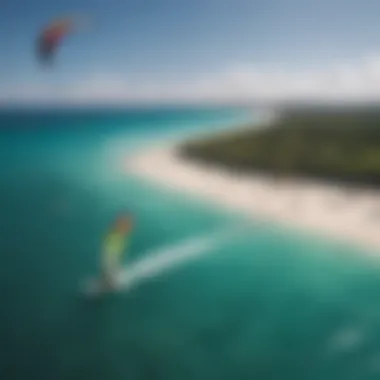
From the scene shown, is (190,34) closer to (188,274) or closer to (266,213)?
(266,213)

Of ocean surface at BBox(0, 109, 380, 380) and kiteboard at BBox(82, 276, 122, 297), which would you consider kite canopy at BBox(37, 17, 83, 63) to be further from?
kiteboard at BBox(82, 276, 122, 297)

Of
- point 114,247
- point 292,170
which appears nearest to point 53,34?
point 114,247

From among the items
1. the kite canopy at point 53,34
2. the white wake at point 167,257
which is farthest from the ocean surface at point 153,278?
the kite canopy at point 53,34

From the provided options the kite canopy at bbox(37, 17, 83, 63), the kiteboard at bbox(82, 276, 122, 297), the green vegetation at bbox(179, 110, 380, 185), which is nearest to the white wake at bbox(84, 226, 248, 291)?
the kiteboard at bbox(82, 276, 122, 297)

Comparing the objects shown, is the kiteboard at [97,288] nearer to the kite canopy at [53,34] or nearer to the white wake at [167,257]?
the white wake at [167,257]

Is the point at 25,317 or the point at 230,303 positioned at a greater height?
the point at 25,317

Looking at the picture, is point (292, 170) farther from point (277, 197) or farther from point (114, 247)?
point (114, 247)

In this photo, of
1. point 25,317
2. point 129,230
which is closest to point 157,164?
point 129,230

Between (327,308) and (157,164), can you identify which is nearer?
(327,308)
